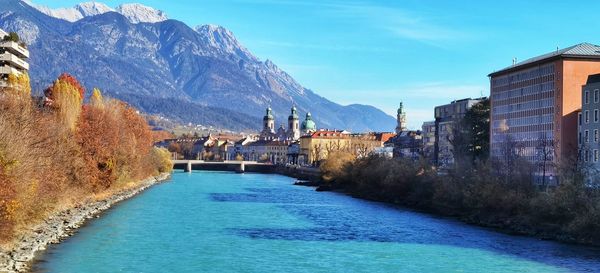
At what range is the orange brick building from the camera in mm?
93000

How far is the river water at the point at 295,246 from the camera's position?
37375mm

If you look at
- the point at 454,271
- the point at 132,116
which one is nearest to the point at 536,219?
the point at 454,271

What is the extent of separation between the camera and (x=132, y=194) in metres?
84.8

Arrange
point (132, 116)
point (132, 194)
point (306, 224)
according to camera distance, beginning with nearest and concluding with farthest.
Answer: point (306, 224), point (132, 194), point (132, 116)

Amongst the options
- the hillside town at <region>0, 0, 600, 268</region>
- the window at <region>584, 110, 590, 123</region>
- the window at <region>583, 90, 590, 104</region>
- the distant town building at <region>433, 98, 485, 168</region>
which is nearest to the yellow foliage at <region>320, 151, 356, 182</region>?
the hillside town at <region>0, 0, 600, 268</region>

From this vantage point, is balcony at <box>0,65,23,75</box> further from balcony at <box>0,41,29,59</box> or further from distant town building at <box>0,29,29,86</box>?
balcony at <box>0,41,29,59</box>

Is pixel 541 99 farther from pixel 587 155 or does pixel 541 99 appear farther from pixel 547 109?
pixel 587 155

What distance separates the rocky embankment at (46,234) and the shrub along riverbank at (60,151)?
1.97 ft

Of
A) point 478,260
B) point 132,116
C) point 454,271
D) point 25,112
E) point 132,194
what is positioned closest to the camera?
point 454,271

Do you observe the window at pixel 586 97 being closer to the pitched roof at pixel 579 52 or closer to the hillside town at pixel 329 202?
the hillside town at pixel 329 202

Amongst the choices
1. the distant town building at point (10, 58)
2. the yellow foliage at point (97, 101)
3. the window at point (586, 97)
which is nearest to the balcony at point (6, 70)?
the distant town building at point (10, 58)

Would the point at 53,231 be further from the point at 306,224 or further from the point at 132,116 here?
the point at 132,116

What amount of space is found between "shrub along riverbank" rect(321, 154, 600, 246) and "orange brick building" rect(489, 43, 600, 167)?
44.8 ft

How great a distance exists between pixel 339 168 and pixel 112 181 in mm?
42573
